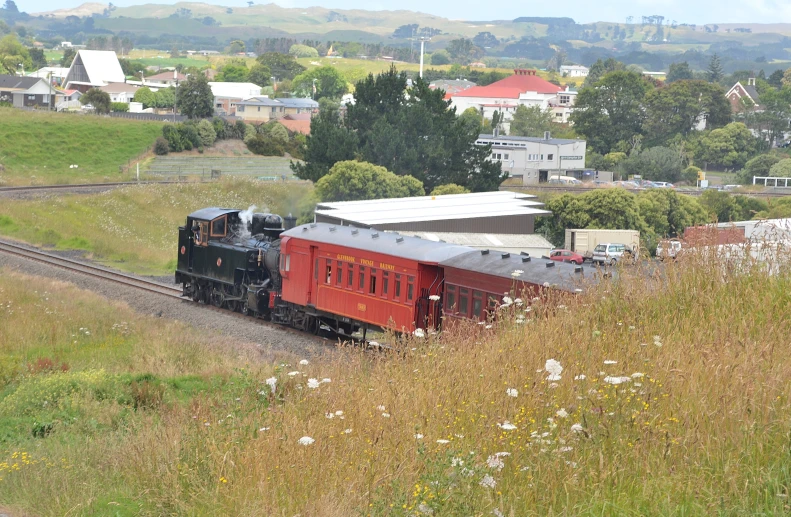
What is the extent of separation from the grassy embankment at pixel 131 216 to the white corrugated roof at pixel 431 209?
4724mm

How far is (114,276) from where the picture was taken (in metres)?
37.3

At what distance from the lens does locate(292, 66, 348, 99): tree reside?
18525 centimetres

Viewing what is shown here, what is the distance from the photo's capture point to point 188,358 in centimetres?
2036

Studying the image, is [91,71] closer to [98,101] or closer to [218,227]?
[98,101]

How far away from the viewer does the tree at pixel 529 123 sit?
14250cm

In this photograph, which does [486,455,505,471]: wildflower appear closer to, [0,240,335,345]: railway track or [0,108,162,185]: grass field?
[0,240,335,345]: railway track

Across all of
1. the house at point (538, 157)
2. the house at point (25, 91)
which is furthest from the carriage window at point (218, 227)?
the house at point (25, 91)

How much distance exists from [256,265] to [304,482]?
2283cm

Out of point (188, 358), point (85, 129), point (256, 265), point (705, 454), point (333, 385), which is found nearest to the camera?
point (705, 454)

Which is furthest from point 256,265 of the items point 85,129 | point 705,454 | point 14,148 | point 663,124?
point 663,124

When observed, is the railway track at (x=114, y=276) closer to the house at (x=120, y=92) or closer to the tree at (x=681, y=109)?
the tree at (x=681, y=109)

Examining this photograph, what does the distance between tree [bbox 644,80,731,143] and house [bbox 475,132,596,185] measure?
85.4 ft

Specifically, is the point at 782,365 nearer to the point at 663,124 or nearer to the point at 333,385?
the point at 333,385

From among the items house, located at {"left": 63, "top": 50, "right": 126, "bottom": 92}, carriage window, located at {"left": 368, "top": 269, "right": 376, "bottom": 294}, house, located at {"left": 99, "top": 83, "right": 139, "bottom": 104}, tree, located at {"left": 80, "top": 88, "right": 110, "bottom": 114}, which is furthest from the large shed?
house, located at {"left": 63, "top": 50, "right": 126, "bottom": 92}
